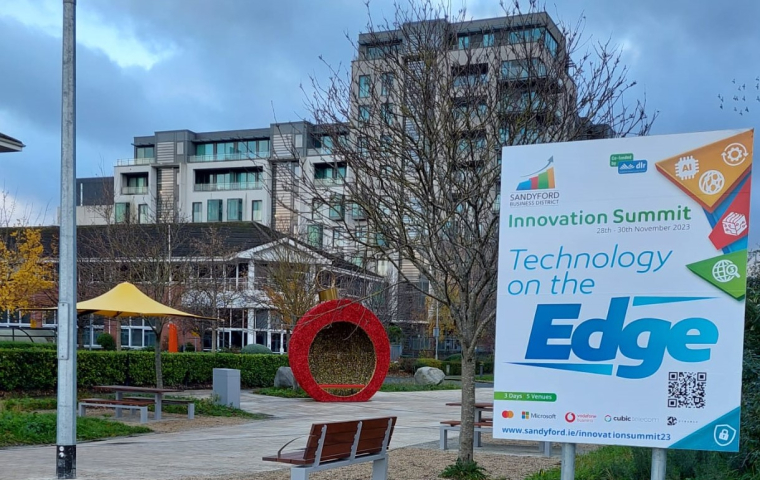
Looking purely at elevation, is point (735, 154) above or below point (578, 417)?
above

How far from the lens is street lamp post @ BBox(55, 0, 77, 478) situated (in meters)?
10.4

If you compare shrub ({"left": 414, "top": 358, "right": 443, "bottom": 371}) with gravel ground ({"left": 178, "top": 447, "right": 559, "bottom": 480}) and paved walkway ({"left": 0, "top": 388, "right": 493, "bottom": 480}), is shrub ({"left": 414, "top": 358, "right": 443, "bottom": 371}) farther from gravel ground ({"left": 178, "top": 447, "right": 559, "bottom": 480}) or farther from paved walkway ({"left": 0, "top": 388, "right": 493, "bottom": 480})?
gravel ground ({"left": 178, "top": 447, "right": 559, "bottom": 480})

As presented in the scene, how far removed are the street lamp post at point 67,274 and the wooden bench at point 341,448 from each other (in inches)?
124

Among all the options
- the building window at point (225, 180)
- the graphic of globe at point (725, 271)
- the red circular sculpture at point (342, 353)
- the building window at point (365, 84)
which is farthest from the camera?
the building window at point (225, 180)

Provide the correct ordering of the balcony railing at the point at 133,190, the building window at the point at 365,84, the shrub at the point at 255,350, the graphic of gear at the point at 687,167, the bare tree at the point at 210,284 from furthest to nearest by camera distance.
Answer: the balcony railing at the point at 133,190, the shrub at the point at 255,350, the bare tree at the point at 210,284, the building window at the point at 365,84, the graphic of gear at the point at 687,167

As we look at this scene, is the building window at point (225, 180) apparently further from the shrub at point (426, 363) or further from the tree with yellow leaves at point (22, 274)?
the tree with yellow leaves at point (22, 274)

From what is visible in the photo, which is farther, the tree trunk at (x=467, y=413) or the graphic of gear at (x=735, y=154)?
the tree trunk at (x=467, y=413)

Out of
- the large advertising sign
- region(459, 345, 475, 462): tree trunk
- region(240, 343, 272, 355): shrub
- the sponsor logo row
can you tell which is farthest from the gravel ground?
region(240, 343, 272, 355): shrub

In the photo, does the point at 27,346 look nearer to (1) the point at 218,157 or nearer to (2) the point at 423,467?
(2) the point at 423,467

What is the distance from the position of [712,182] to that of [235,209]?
75.2 metres

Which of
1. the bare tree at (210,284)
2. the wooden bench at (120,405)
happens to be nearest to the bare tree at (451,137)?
the wooden bench at (120,405)

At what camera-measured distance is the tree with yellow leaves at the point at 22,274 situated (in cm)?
3721

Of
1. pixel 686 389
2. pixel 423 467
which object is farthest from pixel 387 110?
pixel 686 389

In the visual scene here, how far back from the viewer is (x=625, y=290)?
20.8 ft
